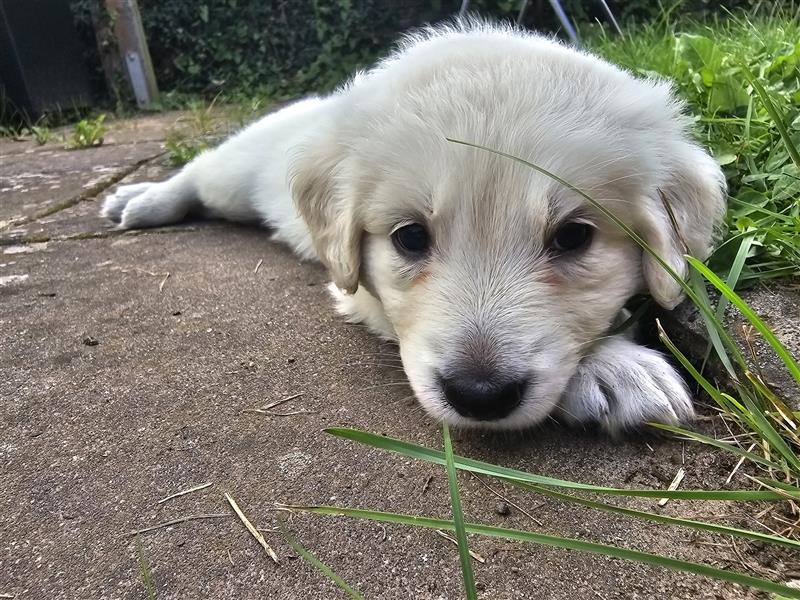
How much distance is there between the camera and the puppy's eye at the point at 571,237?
1.76 m

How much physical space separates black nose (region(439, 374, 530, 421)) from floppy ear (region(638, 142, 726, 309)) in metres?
0.57

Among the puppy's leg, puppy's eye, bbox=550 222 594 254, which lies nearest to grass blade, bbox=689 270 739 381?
puppy's eye, bbox=550 222 594 254

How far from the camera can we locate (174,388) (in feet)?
6.14

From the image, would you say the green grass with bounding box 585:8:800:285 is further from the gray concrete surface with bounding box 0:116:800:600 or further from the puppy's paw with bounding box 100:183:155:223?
the puppy's paw with bounding box 100:183:155:223

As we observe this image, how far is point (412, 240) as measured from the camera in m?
1.88

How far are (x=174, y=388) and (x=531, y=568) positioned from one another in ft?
3.76

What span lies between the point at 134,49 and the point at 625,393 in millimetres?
9576

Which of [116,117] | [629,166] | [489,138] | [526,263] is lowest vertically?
[116,117]

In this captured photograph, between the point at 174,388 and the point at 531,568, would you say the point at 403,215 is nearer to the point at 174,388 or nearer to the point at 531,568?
the point at 174,388

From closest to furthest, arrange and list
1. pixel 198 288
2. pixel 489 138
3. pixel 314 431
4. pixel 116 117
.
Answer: pixel 314 431 < pixel 489 138 < pixel 198 288 < pixel 116 117

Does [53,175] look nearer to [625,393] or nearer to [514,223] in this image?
[514,223]

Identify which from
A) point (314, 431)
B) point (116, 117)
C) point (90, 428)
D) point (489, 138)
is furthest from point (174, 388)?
point (116, 117)

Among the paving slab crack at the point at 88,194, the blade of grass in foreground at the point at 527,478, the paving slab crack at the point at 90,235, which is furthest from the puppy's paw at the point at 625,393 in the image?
the paving slab crack at the point at 88,194

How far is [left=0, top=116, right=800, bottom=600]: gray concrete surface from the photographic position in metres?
1.17
